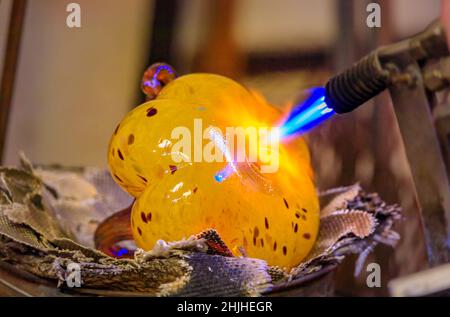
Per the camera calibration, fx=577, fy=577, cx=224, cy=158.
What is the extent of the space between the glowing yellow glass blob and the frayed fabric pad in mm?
19

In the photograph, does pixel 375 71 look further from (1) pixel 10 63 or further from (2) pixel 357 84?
(1) pixel 10 63

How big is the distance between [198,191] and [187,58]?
36 centimetres

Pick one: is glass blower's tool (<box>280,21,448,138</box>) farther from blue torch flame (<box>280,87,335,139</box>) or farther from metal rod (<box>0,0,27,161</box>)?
metal rod (<box>0,0,27,161</box>)

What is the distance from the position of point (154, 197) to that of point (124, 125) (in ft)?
0.19

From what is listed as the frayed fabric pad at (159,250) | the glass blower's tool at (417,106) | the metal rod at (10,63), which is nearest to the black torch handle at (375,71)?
the glass blower's tool at (417,106)

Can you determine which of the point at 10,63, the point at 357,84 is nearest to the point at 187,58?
the point at 10,63

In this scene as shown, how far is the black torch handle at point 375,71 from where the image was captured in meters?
0.36

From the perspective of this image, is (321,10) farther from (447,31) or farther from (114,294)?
(114,294)

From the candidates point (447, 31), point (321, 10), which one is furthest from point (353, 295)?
point (321, 10)

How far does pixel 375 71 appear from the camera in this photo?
1.28 feet

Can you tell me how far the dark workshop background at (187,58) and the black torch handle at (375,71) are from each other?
144mm

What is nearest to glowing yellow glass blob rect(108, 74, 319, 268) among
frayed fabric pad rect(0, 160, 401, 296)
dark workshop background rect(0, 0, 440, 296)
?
frayed fabric pad rect(0, 160, 401, 296)

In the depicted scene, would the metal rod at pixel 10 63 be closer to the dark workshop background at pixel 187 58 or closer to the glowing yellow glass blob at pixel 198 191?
the dark workshop background at pixel 187 58
